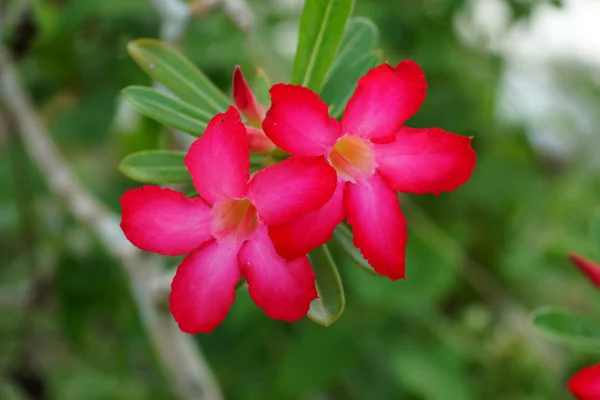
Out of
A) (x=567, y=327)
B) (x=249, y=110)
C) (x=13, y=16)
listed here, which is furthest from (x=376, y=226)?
(x=13, y=16)

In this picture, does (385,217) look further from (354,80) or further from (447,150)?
(354,80)

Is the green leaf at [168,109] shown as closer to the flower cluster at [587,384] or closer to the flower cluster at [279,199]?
the flower cluster at [279,199]

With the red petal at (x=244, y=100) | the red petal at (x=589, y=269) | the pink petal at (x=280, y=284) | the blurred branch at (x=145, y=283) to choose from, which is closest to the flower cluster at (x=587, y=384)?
the red petal at (x=589, y=269)

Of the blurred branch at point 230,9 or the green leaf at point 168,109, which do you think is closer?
the green leaf at point 168,109

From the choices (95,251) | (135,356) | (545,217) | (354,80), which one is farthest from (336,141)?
(545,217)

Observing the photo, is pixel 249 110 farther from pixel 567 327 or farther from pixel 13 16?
pixel 13 16

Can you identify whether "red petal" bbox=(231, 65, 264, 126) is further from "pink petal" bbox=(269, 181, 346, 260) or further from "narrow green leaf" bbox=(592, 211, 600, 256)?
"narrow green leaf" bbox=(592, 211, 600, 256)
